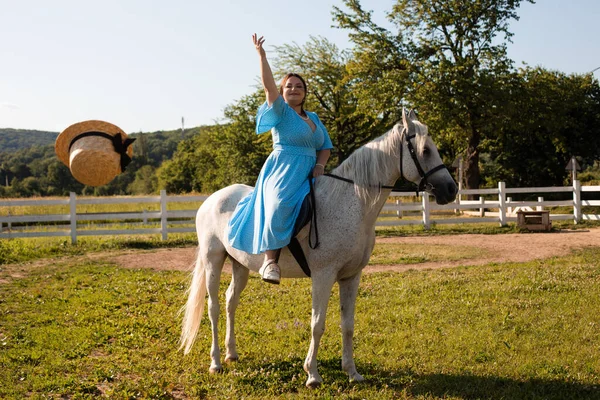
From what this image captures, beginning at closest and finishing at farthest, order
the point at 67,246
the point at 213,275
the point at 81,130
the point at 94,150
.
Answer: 1. the point at 94,150
2. the point at 213,275
3. the point at 81,130
4. the point at 67,246

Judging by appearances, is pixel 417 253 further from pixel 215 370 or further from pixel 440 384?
pixel 215 370

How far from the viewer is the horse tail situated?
5.61 m

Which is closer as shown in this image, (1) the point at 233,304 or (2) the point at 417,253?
(1) the point at 233,304

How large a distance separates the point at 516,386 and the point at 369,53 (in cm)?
2229

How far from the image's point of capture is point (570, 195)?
3122cm

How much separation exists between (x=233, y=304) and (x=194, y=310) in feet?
1.60

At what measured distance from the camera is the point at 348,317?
15.7 ft

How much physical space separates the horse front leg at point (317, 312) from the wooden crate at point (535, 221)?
1480 centimetres

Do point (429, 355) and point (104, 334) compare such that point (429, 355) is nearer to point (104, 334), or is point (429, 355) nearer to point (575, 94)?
point (104, 334)

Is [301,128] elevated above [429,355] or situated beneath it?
elevated above

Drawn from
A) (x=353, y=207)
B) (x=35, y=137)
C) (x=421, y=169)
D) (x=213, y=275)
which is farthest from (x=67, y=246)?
(x=35, y=137)

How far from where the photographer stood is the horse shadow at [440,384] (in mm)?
4352

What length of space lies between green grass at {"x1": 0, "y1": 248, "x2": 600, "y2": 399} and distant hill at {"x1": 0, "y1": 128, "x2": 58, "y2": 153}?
167 meters

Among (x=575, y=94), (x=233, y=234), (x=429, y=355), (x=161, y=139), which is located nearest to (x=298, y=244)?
(x=233, y=234)
